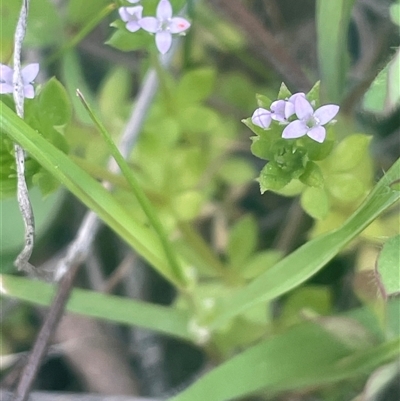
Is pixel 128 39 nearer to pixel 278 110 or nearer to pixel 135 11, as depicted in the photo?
pixel 135 11

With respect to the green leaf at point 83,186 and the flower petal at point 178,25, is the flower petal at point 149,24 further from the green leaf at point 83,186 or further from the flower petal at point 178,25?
the green leaf at point 83,186

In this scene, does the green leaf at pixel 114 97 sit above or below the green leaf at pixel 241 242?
above

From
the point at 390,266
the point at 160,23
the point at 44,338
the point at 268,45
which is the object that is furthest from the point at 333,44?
the point at 44,338

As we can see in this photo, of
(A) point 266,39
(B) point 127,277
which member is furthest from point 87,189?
(B) point 127,277

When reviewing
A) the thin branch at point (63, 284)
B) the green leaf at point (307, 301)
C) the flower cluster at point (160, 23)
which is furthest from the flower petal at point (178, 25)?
the green leaf at point (307, 301)

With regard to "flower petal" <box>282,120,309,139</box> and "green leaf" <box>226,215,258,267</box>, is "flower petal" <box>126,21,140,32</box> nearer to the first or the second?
"flower petal" <box>282,120,309,139</box>

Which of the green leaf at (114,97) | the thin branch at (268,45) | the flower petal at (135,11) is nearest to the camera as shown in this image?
the flower petal at (135,11)
